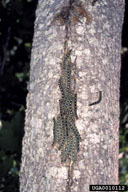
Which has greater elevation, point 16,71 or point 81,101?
point 16,71

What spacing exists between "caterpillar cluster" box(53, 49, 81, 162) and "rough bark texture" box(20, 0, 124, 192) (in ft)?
0.08

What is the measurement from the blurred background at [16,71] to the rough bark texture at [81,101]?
3.32 feet

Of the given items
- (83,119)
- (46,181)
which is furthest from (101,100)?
(46,181)

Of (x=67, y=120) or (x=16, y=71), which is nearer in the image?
(x=67, y=120)

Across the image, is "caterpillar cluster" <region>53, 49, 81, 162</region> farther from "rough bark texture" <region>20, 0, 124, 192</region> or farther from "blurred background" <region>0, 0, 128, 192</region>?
"blurred background" <region>0, 0, 128, 192</region>

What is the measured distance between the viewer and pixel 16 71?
2.93 meters

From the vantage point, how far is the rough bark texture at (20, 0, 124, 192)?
1.06m

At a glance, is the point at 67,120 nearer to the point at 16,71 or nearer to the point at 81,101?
the point at 81,101

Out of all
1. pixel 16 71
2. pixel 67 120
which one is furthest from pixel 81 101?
pixel 16 71

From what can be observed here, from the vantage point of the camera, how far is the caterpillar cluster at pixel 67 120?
107 centimetres

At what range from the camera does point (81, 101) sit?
112cm

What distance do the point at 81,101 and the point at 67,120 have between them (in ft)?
0.39

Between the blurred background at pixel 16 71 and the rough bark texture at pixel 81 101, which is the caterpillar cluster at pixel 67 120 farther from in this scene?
the blurred background at pixel 16 71

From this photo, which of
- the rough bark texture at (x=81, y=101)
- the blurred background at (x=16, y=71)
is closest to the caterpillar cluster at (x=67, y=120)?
the rough bark texture at (x=81, y=101)
